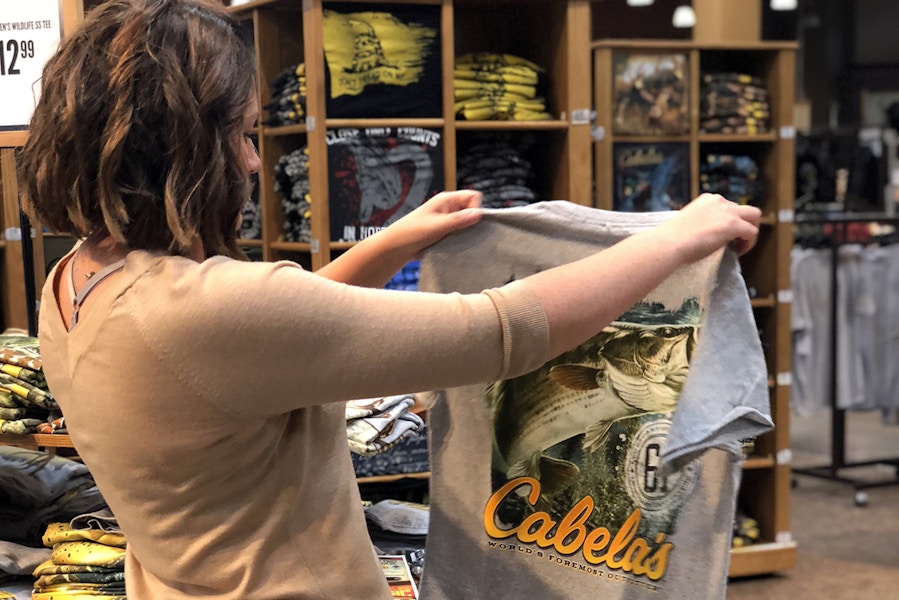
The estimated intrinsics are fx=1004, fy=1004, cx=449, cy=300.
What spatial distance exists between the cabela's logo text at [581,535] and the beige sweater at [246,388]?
1.42 ft

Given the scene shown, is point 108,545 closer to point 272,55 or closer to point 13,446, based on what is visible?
point 13,446

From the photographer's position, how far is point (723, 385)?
138 cm

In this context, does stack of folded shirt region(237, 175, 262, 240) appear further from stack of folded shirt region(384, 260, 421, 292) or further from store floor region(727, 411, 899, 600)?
store floor region(727, 411, 899, 600)

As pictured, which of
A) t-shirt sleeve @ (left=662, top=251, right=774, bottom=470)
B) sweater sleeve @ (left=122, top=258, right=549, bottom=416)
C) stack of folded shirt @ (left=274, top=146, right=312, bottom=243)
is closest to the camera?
sweater sleeve @ (left=122, top=258, right=549, bottom=416)

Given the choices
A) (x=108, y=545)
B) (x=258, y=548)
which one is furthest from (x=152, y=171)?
Answer: (x=108, y=545)

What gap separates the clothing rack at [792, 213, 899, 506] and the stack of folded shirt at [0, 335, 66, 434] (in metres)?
4.51

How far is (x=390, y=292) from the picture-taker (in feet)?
3.36

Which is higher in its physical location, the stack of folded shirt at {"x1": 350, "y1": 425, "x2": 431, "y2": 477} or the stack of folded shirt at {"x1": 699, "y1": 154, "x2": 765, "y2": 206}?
the stack of folded shirt at {"x1": 699, "y1": 154, "x2": 765, "y2": 206}

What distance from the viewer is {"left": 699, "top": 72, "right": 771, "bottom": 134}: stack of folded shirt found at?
14.4 feet

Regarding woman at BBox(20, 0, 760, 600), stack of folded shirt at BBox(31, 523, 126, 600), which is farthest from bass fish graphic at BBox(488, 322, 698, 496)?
stack of folded shirt at BBox(31, 523, 126, 600)

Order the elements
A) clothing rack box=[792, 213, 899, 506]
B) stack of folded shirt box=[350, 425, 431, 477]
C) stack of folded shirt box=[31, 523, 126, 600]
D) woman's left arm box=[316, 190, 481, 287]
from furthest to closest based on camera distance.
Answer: clothing rack box=[792, 213, 899, 506], stack of folded shirt box=[350, 425, 431, 477], stack of folded shirt box=[31, 523, 126, 600], woman's left arm box=[316, 190, 481, 287]

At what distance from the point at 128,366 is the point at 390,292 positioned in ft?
0.90

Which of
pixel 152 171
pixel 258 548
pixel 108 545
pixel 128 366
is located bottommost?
pixel 108 545

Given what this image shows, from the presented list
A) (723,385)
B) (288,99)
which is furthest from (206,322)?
(288,99)
